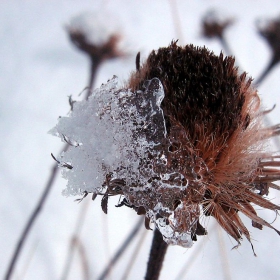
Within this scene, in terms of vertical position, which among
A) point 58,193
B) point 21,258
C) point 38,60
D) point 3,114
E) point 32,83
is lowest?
point 21,258

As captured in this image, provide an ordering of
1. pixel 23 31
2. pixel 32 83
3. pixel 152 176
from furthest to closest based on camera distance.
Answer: pixel 23 31
pixel 32 83
pixel 152 176

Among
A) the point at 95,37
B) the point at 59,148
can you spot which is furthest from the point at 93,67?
the point at 59,148

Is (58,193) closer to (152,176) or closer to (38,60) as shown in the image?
(38,60)

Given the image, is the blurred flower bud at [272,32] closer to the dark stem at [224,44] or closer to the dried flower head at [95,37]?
the dark stem at [224,44]

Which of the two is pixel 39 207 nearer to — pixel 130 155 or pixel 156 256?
pixel 156 256

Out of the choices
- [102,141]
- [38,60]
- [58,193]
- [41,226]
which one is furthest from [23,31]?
[102,141]

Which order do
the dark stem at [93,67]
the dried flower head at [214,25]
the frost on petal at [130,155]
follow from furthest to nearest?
the dried flower head at [214,25] → the dark stem at [93,67] → the frost on petal at [130,155]

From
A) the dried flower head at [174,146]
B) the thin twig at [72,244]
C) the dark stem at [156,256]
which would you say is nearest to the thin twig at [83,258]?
the thin twig at [72,244]
